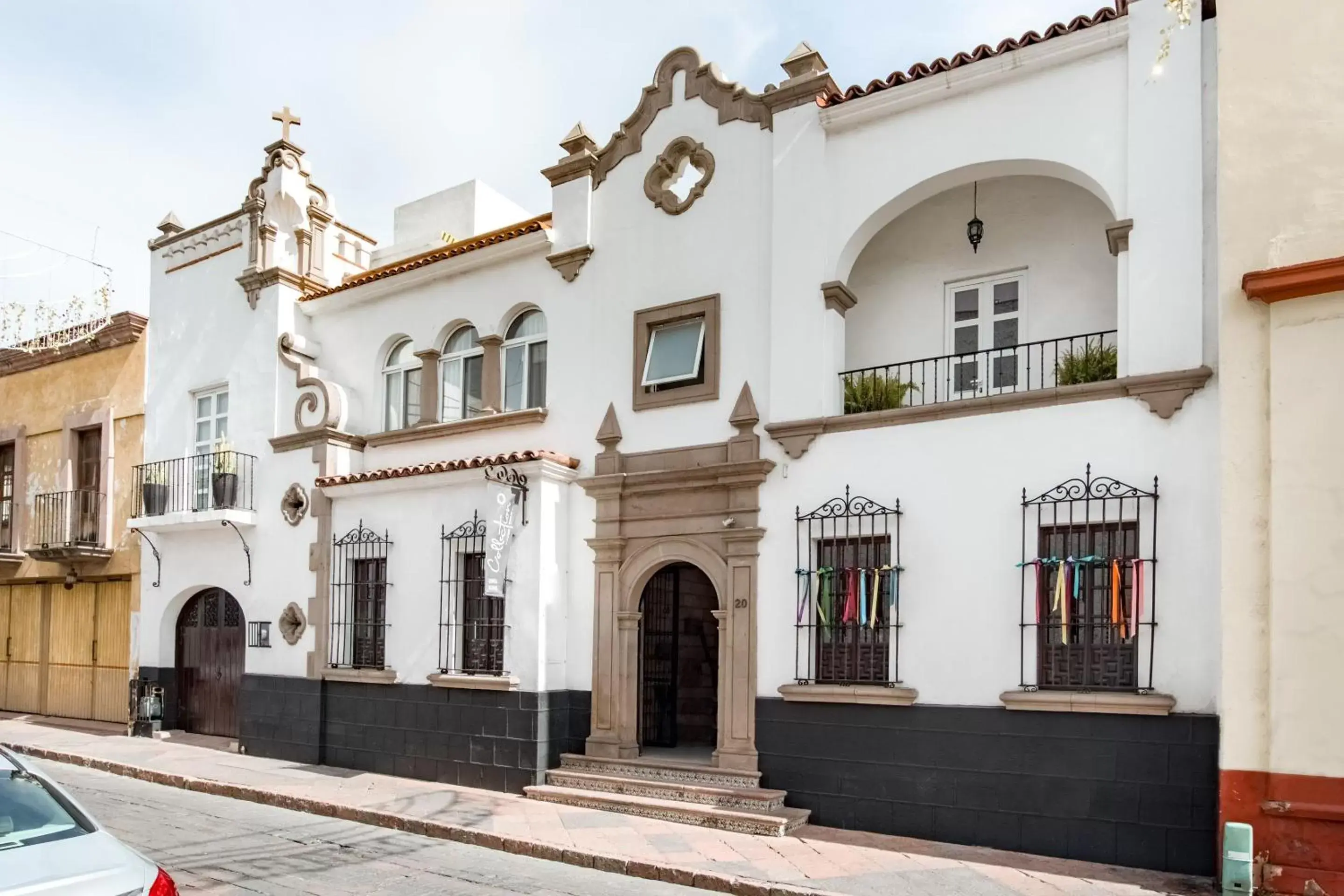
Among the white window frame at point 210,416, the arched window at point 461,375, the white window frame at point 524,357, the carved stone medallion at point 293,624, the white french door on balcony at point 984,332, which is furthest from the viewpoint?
the white window frame at point 210,416

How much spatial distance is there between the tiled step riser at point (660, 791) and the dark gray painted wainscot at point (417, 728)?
388 millimetres

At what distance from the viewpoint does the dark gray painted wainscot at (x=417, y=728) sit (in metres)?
11.9

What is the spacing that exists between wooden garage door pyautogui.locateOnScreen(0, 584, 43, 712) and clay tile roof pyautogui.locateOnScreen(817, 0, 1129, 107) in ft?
55.2

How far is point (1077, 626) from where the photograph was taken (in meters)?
9.21

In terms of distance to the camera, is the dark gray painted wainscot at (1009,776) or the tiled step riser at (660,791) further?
the tiled step riser at (660,791)

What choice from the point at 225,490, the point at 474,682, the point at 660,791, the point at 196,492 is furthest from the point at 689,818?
the point at 196,492

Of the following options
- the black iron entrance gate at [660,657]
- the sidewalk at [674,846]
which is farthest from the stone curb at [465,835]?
the black iron entrance gate at [660,657]

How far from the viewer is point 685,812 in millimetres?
10258

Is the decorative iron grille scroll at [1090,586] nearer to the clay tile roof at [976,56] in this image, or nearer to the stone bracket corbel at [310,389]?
the clay tile roof at [976,56]

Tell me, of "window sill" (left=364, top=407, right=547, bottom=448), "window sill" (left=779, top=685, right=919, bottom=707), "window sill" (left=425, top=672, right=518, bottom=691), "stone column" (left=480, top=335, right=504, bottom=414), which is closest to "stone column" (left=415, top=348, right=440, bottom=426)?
"window sill" (left=364, top=407, right=547, bottom=448)

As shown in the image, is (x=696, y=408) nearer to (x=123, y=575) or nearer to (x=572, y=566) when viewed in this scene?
(x=572, y=566)

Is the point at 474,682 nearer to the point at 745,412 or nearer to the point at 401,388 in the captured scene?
the point at 745,412

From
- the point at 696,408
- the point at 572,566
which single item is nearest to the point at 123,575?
the point at 572,566

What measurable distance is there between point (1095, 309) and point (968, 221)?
5.45 feet
